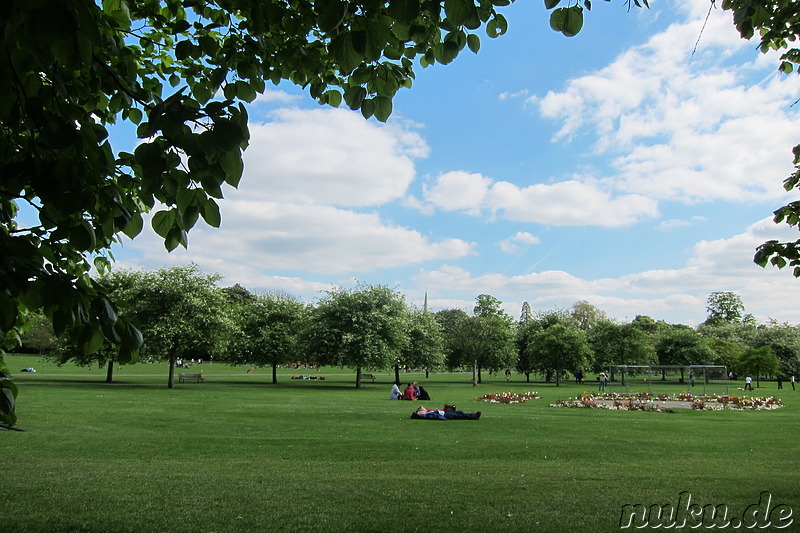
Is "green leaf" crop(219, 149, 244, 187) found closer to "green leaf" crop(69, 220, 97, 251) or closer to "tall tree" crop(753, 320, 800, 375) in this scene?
"green leaf" crop(69, 220, 97, 251)

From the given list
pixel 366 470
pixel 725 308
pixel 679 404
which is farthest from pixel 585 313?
pixel 366 470

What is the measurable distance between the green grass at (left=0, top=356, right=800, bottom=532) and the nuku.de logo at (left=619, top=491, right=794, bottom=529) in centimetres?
16

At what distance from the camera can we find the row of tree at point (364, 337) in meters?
33.8

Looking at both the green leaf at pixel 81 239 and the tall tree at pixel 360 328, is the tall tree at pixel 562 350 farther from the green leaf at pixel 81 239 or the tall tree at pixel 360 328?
the green leaf at pixel 81 239

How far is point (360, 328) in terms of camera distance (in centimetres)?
3772

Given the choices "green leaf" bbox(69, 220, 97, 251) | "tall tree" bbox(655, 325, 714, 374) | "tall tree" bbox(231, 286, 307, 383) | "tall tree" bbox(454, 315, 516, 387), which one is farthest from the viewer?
"tall tree" bbox(655, 325, 714, 374)

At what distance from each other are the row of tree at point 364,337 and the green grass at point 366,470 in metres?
13.7

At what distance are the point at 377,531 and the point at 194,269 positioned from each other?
106ft

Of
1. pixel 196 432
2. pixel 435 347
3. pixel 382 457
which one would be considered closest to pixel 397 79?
pixel 382 457

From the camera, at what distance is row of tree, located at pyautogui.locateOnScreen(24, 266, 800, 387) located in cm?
3378

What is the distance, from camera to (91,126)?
2.48 meters

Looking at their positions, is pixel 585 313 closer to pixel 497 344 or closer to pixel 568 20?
pixel 497 344

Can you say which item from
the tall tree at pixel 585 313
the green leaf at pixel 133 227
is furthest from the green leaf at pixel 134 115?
the tall tree at pixel 585 313

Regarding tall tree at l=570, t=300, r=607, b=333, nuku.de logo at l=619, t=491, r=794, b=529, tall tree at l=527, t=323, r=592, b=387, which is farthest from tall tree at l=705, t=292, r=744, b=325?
nuku.de logo at l=619, t=491, r=794, b=529
